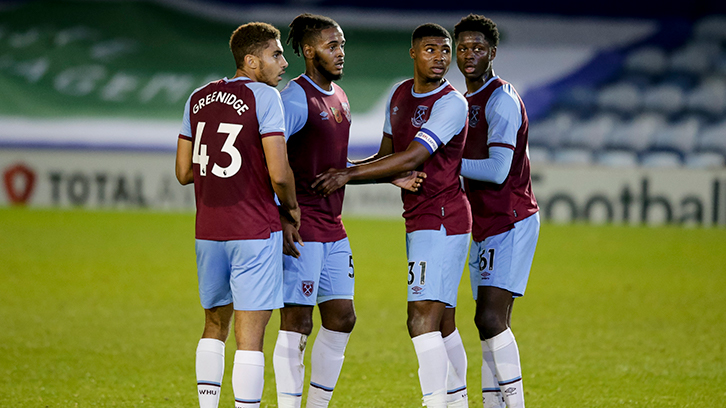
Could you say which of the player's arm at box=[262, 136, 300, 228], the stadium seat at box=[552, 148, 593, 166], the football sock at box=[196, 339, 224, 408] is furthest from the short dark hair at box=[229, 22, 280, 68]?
the stadium seat at box=[552, 148, 593, 166]

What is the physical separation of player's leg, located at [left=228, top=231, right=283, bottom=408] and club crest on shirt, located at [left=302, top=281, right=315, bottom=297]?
13.6 inches

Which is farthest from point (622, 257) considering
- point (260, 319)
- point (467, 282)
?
point (260, 319)

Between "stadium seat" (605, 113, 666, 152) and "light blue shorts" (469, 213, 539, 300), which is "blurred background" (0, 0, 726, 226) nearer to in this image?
"stadium seat" (605, 113, 666, 152)

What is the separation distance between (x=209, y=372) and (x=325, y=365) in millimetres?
631

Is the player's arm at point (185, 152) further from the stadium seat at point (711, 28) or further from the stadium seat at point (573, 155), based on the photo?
the stadium seat at point (711, 28)

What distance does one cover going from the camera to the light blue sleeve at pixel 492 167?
4215mm

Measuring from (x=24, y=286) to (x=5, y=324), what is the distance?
208cm

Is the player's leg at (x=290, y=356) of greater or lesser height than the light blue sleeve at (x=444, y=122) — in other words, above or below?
below

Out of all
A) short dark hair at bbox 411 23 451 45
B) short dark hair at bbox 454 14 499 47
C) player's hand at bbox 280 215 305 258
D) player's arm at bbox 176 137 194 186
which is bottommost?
player's hand at bbox 280 215 305 258

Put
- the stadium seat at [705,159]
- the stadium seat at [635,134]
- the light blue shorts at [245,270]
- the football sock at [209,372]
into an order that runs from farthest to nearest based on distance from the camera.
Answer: the stadium seat at [635,134] < the stadium seat at [705,159] < the football sock at [209,372] < the light blue shorts at [245,270]

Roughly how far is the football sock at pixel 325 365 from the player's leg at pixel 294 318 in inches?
4.1

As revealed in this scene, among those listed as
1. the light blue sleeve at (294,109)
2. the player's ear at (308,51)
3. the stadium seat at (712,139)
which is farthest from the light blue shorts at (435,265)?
the stadium seat at (712,139)

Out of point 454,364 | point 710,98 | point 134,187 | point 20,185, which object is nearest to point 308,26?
point 454,364

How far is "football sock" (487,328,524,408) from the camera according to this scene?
4.20m
